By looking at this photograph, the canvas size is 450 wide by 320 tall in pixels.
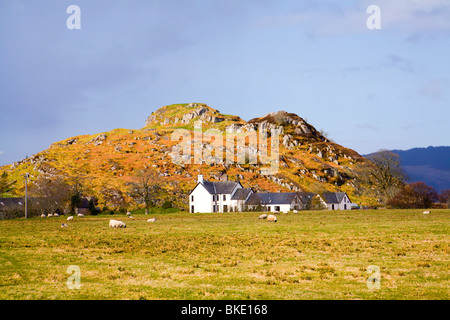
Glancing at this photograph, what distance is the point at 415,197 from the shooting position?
335 ft

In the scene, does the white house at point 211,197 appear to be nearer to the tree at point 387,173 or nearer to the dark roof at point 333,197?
the dark roof at point 333,197

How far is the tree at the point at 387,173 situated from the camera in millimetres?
115425

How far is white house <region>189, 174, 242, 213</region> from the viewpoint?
135 meters

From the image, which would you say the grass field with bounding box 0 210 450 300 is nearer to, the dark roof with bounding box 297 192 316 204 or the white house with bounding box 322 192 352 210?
the dark roof with bounding box 297 192 316 204

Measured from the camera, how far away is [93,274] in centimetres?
1894

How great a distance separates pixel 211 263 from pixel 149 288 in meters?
6.56

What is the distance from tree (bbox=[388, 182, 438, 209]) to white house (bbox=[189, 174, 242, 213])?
5074cm

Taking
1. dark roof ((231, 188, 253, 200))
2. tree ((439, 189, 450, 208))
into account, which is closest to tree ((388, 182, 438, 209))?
tree ((439, 189, 450, 208))

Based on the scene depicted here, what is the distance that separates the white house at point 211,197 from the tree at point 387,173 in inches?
1770

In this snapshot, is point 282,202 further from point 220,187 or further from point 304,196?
point 220,187
